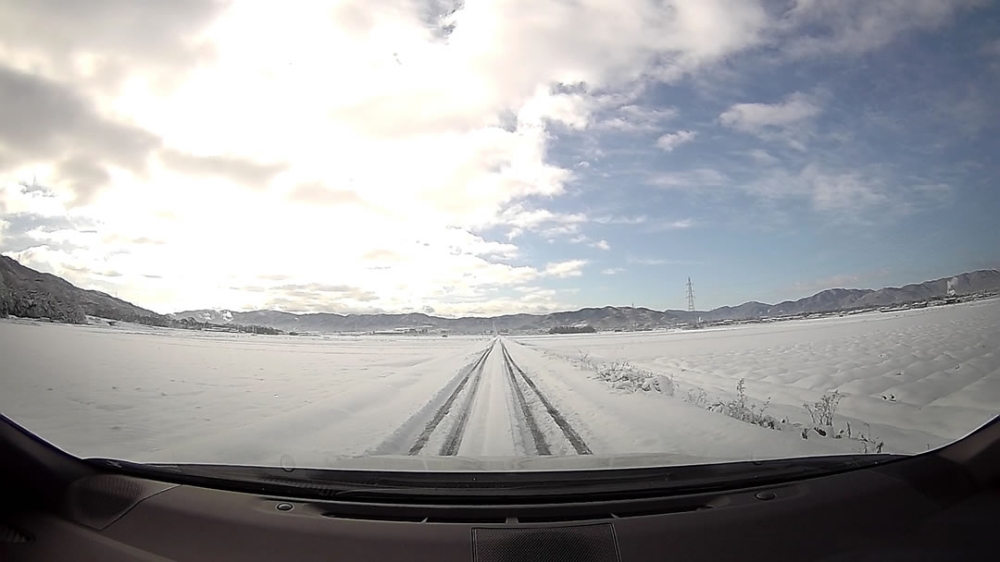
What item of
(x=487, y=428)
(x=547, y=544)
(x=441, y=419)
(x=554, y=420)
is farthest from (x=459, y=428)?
(x=547, y=544)

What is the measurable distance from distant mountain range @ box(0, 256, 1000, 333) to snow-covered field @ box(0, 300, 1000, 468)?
0.61 ft

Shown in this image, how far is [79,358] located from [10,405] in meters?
0.98

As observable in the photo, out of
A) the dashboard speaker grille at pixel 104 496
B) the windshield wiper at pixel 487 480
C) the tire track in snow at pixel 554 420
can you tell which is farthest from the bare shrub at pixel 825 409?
the dashboard speaker grille at pixel 104 496

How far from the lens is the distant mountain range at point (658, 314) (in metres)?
5.01

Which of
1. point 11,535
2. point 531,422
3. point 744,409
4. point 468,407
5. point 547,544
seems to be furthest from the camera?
point 468,407

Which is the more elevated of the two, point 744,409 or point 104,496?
point 104,496

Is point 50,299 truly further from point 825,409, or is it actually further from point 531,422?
point 825,409

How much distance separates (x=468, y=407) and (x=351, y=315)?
3091 mm

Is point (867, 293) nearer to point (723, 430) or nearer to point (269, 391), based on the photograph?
point (723, 430)

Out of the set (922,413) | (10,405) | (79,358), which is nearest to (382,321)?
(79,358)

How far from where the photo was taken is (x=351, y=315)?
24.0 feet

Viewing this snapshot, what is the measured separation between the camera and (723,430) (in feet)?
16.9

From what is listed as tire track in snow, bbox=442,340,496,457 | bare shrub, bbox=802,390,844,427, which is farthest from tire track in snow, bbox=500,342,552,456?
bare shrub, bbox=802,390,844,427

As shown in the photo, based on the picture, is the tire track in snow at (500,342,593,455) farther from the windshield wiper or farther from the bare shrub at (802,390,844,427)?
the bare shrub at (802,390,844,427)
